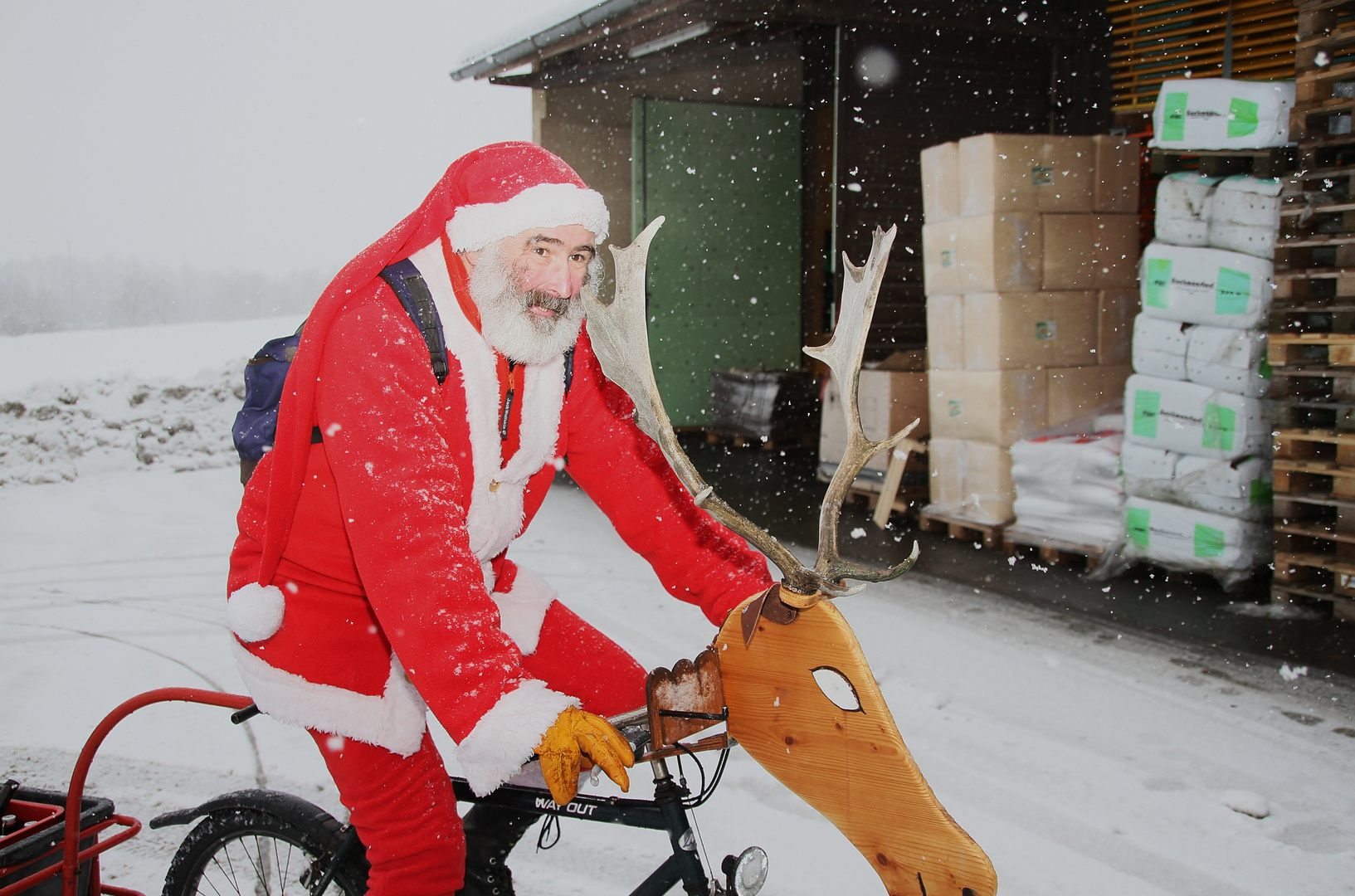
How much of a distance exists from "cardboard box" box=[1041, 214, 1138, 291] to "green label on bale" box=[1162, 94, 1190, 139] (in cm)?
99

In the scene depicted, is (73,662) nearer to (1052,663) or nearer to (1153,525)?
(1052,663)

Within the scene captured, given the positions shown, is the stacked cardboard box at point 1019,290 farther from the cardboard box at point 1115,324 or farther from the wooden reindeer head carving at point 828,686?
the wooden reindeer head carving at point 828,686

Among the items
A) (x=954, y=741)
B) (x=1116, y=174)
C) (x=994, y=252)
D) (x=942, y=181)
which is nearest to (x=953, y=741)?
(x=954, y=741)

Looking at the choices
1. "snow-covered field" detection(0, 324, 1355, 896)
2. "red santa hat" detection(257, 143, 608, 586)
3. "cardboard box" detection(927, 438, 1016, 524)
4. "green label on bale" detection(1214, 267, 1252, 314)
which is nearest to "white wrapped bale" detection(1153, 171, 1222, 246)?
"green label on bale" detection(1214, 267, 1252, 314)

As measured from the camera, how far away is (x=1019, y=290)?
604 centimetres

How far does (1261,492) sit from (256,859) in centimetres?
499

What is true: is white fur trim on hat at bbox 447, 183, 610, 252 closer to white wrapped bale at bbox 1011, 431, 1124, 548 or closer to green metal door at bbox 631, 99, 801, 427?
white wrapped bale at bbox 1011, 431, 1124, 548

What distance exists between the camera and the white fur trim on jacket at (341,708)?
5.81 feet

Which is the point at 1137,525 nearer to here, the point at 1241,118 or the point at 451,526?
the point at 1241,118

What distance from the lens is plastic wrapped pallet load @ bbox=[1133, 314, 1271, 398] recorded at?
507 cm

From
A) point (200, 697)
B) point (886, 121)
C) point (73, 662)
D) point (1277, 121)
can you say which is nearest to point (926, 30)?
point (886, 121)

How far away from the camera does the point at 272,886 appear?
7.65 ft

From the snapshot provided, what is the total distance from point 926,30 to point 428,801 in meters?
8.76

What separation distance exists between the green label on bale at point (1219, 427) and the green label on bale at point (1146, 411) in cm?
26
